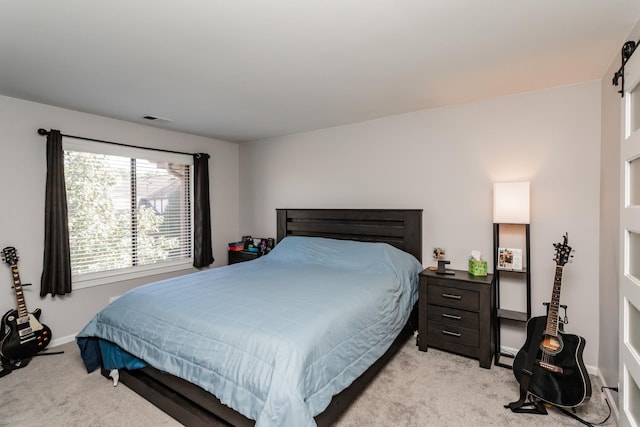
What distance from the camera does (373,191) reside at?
3664mm

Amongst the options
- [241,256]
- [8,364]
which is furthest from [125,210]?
[8,364]

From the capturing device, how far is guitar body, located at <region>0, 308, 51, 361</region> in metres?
2.62

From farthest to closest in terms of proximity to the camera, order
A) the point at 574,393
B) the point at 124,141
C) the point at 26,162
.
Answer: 1. the point at 124,141
2. the point at 26,162
3. the point at 574,393

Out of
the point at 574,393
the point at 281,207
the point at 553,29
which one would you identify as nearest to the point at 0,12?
the point at 553,29

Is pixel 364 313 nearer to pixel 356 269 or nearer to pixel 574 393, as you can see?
pixel 356 269

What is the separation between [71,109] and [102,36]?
1845 mm

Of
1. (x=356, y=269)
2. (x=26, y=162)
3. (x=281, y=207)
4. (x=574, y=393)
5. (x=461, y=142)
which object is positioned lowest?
(x=574, y=393)

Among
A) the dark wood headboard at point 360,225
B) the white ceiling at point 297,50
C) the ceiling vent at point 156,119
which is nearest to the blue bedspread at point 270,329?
the dark wood headboard at point 360,225

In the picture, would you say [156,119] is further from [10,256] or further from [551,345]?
[551,345]

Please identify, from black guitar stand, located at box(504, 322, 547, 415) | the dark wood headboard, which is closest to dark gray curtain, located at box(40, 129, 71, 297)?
the dark wood headboard

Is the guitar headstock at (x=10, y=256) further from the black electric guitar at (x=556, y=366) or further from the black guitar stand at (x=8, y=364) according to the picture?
the black electric guitar at (x=556, y=366)

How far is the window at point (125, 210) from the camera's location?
10.7 feet

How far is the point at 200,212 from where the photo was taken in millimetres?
4250

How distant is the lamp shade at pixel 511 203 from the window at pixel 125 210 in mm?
3693
